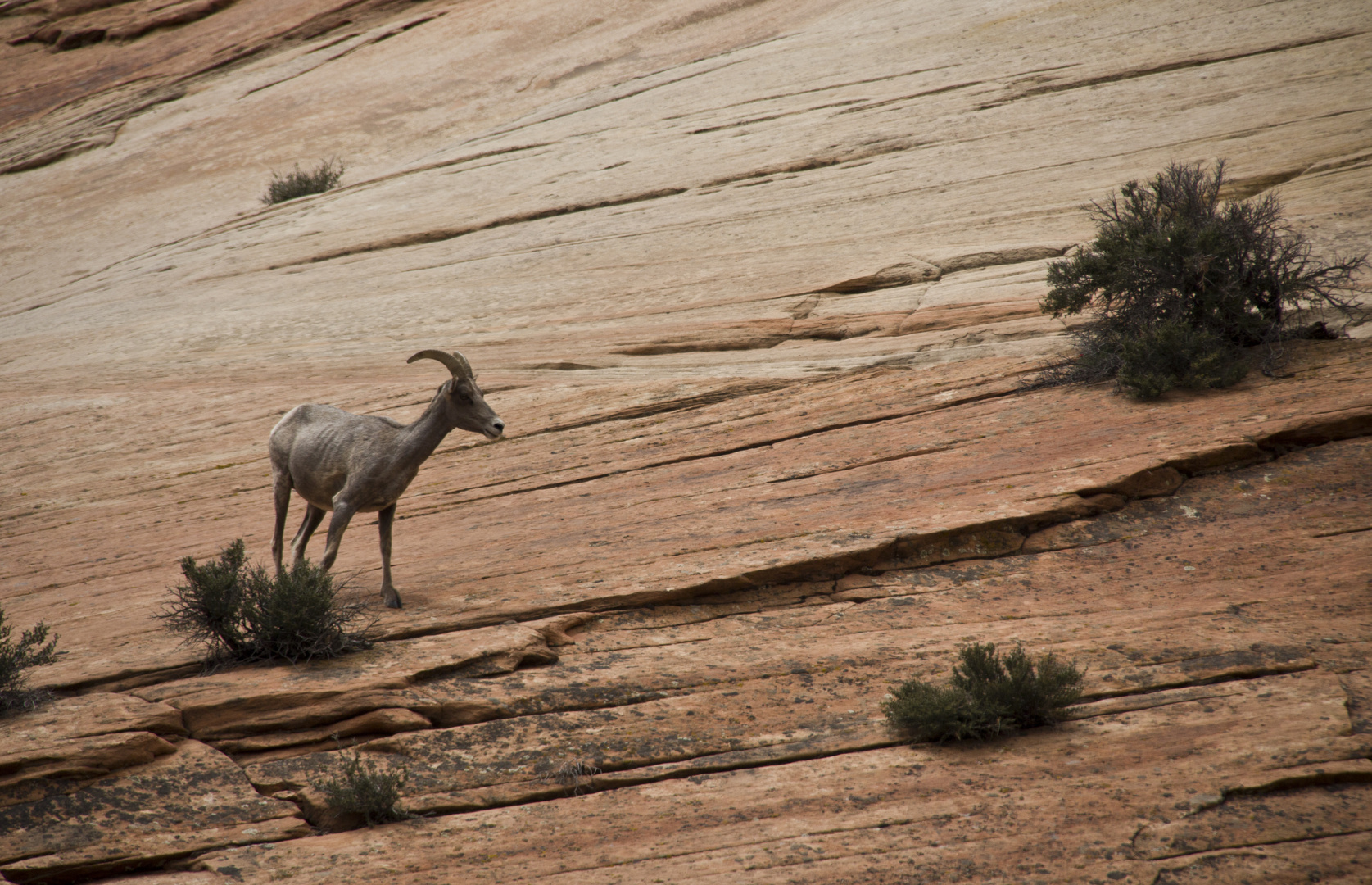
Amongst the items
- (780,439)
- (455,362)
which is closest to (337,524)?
(455,362)

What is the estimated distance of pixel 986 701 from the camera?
17.3 ft

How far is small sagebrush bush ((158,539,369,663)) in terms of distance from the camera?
20.1ft

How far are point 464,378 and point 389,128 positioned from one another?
2222 cm

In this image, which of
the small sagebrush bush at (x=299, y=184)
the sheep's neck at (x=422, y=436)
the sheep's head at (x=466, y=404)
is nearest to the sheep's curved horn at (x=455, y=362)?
the sheep's head at (x=466, y=404)

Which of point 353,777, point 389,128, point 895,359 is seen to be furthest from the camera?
point 389,128

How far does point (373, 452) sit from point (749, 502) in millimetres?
3004

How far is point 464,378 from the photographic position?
282 inches

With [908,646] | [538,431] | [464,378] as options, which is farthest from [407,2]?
[908,646]

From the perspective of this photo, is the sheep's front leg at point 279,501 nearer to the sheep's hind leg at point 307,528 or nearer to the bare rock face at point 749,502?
the sheep's hind leg at point 307,528

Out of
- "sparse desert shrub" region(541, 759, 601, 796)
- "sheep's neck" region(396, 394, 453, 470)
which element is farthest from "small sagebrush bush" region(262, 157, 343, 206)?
"sparse desert shrub" region(541, 759, 601, 796)

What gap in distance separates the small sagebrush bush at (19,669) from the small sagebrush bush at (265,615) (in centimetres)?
73

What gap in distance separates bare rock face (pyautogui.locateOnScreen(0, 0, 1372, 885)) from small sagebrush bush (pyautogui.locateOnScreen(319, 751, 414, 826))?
0.07m

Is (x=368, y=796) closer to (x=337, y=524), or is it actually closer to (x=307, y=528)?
(x=337, y=524)

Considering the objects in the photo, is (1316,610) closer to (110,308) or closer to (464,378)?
(464,378)
